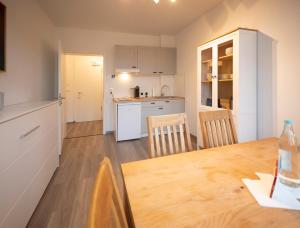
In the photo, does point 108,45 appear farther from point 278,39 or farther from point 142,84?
point 278,39

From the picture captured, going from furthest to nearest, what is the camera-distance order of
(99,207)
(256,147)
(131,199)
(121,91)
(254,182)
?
(121,91) < (256,147) < (254,182) < (131,199) < (99,207)

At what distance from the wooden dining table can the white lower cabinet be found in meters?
3.04

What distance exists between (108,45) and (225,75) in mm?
3022

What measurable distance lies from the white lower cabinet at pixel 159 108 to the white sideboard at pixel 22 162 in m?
2.33

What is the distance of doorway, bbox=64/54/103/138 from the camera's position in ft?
19.2

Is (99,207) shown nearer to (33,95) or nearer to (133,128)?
(33,95)

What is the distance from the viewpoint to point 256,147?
1.24 metres

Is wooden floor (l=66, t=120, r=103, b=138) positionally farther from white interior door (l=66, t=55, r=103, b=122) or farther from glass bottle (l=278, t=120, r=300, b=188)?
glass bottle (l=278, t=120, r=300, b=188)

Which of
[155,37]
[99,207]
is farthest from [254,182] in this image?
[155,37]

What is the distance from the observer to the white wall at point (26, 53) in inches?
80.1

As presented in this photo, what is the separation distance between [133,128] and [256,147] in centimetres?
298

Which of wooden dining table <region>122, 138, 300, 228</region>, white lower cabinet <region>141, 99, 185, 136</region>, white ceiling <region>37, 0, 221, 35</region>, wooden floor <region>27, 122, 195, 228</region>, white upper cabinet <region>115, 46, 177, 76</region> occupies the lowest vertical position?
wooden floor <region>27, 122, 195, 228</region>

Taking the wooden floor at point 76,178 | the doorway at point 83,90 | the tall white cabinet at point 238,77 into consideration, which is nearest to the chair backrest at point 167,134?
the wooden floor at point 76,178

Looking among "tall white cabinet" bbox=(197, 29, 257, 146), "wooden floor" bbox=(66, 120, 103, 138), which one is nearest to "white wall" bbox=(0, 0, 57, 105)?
"wooden floor" bbox=(66, 120, 103, 138)
